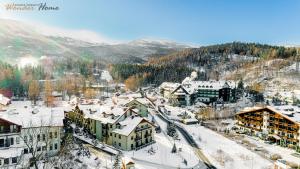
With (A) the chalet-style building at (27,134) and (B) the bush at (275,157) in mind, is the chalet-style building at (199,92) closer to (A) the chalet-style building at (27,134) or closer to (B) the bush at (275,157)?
(B) the bush at (275,157)

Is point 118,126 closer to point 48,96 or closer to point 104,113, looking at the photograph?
point 104,113

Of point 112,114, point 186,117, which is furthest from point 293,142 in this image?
point 112,114

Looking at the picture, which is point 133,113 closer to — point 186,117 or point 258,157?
point 258,157

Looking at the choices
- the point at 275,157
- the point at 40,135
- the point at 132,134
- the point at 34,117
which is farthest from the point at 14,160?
the point at 275,157

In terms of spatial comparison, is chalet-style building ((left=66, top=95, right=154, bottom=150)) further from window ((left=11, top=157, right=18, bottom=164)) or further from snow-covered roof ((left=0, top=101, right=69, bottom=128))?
window ((left=11, top=157, right=18, bottom=164))

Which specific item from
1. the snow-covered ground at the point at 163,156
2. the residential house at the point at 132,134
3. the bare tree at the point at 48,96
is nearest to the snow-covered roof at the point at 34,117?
the residential house at the point at 132,134

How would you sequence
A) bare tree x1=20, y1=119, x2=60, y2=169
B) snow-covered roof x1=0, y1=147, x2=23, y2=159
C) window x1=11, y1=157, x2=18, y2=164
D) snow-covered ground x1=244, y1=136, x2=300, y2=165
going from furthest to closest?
snow-covered ground x1=244, y1=136, x2=300, y2=165 → bare tree x1=20, y1=119, x2=60, y2=169 → window x1=11, y1=157, x2=18, y2=164 → snow-covered roof x1=0, y1=147, x2=23, y2=159

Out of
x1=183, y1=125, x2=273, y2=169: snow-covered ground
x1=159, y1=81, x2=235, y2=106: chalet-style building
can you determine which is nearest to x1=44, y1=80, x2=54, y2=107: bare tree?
x1=159, y1=81, x2=235, y2=106: chalet-style building
